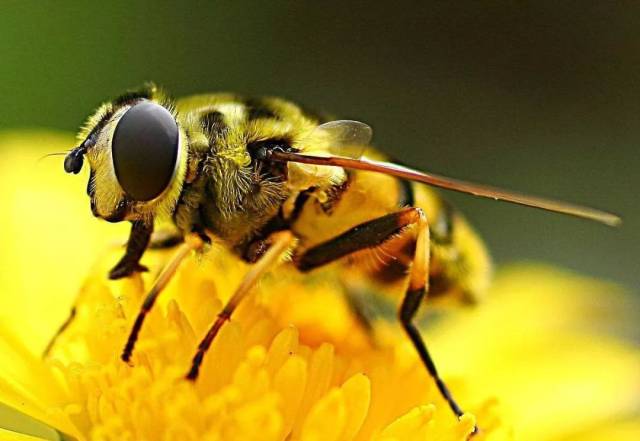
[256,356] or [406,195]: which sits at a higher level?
[406,195]

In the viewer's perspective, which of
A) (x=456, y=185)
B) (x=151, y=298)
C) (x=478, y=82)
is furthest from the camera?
(x=478, y=82)

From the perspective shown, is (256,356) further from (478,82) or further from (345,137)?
(478,82)


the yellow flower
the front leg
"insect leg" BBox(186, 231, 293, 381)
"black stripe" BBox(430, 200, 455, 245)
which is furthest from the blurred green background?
"insect leg" BBox(186, 231, 293, 381)

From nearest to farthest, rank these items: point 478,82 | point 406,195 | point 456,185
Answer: point 456,185, point 406,195, point 478,82

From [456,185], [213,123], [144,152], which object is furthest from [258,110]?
[456,185]

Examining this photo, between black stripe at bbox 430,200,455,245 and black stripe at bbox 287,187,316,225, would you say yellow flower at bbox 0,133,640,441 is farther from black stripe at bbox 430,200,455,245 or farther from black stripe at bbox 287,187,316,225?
black stripe at bbox 430,200,455,245

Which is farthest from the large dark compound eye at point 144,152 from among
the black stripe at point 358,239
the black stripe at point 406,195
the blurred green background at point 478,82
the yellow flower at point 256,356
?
the blurred green background at point 478,82

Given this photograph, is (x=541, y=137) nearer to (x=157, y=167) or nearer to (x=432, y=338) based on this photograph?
(x=432, y=338)
